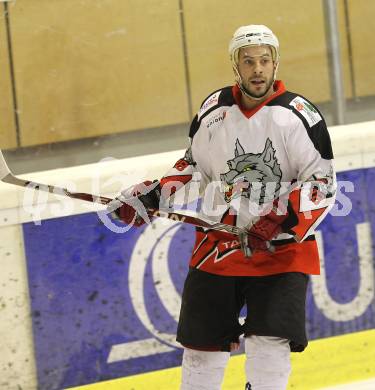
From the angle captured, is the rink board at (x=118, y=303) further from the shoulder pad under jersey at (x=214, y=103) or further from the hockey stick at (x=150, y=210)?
the shoulder pad under jersey at (x=214, y=103)

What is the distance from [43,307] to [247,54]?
1241 millimetres

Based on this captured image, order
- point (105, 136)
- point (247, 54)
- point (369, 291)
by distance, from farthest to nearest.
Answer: point (369, 291) → point (105, 136) → point (247, 54)

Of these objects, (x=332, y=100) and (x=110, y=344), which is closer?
(x=110, y=344)

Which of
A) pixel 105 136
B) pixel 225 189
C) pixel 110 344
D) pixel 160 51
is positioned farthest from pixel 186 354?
pixel 160 51

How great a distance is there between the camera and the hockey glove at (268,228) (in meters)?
2.74

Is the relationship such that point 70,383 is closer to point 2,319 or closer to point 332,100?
point 2,319

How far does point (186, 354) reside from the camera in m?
2.93

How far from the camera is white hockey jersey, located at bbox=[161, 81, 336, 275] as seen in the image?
2.82 metres

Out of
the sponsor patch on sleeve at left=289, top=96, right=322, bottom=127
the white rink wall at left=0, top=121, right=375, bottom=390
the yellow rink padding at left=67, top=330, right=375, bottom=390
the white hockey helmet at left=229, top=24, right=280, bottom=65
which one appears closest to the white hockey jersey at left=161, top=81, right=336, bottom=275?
the sponsor patch on sleeve at left=289, top=96, right=322, bottom=127

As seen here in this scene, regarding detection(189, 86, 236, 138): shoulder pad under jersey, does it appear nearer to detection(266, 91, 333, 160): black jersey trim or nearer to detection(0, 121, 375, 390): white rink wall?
detection(266, 91, 333, 160): black jersey trim

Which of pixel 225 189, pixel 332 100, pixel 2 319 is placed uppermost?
pixel 332 100

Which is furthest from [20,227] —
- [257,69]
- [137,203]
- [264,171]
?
[257,69]

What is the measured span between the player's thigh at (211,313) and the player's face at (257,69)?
528 mm

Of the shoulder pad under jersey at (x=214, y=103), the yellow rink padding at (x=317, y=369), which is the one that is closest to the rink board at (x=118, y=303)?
the yellow rink padding at (x=317, y=369)
